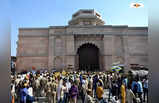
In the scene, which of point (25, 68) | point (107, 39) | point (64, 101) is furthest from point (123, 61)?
point (64, 101)

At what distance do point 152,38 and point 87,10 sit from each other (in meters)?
31.8

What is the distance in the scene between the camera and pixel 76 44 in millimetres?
28625

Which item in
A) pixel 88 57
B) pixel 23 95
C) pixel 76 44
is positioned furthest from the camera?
pixel 88 57

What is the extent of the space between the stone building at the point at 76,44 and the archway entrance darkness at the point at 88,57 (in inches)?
11.2

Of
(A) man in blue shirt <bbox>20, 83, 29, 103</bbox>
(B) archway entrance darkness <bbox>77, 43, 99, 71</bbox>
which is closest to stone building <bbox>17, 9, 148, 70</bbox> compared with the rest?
(B) archway entrance darkness <bbox>77, 43, 99, 71</bbox>

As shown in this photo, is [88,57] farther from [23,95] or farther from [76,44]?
[23,95]

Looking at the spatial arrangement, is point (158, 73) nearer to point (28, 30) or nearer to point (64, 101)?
point (64, 101)

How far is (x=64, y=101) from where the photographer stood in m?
8.16

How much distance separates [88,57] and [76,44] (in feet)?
13.0

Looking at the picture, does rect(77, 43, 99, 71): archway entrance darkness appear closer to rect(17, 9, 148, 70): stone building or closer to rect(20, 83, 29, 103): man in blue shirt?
rect(17, 9, 148, 70): stone building

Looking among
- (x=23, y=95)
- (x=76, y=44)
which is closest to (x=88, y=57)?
(x=76, y=44)

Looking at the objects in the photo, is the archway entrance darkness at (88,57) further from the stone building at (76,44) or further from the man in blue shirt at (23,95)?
the man in blue shirt at (23,95)

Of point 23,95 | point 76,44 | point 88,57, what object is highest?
point 76,44

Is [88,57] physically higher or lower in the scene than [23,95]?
higher
